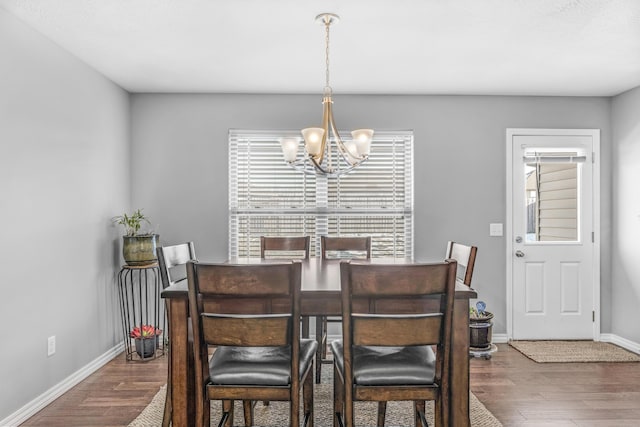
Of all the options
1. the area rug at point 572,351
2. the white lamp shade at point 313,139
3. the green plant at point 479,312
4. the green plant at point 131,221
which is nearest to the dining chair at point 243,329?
the white lamp shade at point 313,139

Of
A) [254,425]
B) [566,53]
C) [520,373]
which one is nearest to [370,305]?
[254,425]

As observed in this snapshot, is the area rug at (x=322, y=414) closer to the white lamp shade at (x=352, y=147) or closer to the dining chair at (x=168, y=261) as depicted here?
the dining chair at (x=168, y=261)

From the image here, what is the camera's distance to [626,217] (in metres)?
4.10

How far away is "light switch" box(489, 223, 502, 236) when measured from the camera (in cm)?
425

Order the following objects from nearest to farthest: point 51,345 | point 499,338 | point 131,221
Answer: point 51,345
point 131,221
point 499,338

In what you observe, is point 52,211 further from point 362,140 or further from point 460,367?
point 460,367

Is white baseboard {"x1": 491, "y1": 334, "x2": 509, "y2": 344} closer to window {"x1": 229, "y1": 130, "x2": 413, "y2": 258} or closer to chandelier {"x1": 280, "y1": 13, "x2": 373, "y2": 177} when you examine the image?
window {"x1": 229, "y1": 130, "x2": 413, "y2": 258}

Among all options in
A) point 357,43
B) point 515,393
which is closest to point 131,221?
point 357,43

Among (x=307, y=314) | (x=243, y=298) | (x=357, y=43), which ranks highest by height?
(x=357, y=43)

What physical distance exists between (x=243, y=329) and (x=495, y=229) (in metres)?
3.23

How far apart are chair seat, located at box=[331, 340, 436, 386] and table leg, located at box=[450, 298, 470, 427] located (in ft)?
0.33

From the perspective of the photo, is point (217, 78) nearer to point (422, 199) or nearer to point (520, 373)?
point (422, 199)

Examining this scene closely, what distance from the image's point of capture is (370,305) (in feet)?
6.09

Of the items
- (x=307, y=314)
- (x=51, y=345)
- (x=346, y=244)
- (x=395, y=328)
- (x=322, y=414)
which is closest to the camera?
(x=395, y=328)
